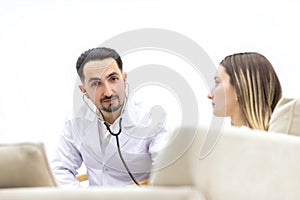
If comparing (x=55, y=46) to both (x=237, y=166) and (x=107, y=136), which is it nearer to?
(x=107, y=136)

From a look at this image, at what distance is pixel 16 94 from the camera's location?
11.3ft

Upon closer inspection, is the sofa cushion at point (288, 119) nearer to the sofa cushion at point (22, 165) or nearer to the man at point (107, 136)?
the sofa cushion at point (22, 165)

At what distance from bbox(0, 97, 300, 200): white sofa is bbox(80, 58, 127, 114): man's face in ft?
4.04

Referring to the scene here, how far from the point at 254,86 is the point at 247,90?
33mm

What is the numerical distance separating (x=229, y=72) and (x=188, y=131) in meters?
1.09

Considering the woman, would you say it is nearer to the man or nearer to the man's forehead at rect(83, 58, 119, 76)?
the man

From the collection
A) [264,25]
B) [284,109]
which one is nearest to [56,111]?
[264,25]

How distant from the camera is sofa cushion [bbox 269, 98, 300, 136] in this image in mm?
1315

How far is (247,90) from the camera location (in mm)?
Answer: 2090

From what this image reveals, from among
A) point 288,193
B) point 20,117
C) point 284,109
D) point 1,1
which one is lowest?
point 20,117

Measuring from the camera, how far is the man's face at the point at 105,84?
7.73ft

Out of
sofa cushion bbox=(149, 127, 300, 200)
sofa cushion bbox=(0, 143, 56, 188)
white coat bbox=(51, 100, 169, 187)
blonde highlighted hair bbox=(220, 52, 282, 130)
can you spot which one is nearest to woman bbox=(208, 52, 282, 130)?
blonde highlighted hair bbox=(220, 52, 282, 130)

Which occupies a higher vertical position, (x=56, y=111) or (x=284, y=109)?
(x=284, y=109)

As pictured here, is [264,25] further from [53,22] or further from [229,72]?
[229,72]
